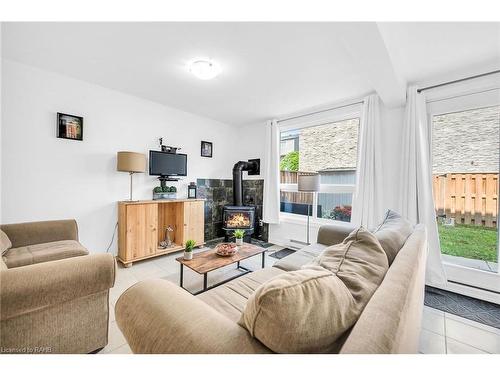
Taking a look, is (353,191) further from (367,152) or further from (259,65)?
(259,65)

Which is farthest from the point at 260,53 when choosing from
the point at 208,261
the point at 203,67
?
the point at 208,261

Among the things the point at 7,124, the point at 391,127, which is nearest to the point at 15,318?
the point at 7,124

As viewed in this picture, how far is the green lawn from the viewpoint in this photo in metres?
2.24

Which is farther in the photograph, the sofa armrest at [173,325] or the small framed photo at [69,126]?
the small framed photo at [69,126]

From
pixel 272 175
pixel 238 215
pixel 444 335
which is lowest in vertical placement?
pixel 444 335

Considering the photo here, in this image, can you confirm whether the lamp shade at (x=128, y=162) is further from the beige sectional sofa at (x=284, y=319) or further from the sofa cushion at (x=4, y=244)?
the beige sectional sofa at (x=284, y=319)

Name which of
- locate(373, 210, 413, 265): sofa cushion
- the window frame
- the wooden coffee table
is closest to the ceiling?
the window frame

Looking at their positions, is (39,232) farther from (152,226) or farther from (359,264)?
(359,264)

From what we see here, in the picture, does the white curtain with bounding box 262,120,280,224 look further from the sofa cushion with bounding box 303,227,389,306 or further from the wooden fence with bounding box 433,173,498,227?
the sofa cushion with bounding box 303,227,389,306

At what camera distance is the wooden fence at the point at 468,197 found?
7.23ft

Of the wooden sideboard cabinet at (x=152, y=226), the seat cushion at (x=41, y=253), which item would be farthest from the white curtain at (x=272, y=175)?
the seat cushion at (x=41, y=253)

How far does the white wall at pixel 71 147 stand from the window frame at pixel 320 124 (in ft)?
6.93

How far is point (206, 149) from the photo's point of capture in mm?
4051

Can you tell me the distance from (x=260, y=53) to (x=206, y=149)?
7.57 ft
